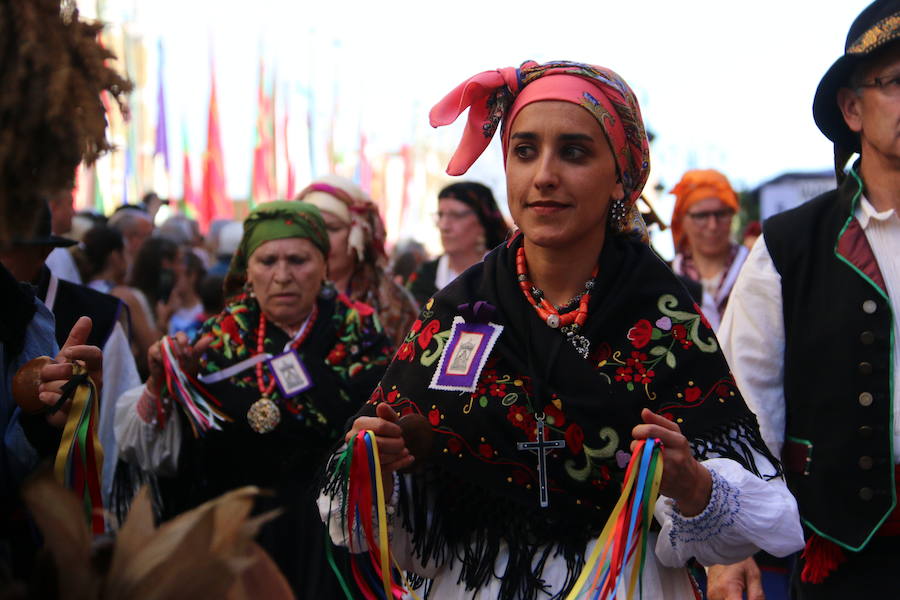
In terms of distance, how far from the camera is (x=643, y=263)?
127 inches

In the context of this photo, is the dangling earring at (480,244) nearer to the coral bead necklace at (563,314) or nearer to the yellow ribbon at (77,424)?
the coral bead necklace at (563,314)

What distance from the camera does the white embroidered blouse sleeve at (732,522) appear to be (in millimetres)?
2789

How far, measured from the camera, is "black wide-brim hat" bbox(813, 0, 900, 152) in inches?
144

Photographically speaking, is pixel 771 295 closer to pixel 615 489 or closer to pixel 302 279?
pixel 615 489

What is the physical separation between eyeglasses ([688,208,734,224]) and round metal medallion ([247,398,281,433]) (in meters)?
4.26

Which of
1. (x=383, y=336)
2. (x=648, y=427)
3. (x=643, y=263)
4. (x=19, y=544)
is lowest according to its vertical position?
(x=383, y=336)

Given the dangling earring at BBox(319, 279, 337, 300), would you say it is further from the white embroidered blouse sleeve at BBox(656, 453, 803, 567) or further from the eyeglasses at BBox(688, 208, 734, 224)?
the eyeglasses at BBox(688, 208, 734, 224)

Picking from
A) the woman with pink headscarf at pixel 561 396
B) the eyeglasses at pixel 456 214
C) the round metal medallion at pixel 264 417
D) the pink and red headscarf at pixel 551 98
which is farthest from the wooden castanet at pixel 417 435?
the eyeglasses at pixel 456 214

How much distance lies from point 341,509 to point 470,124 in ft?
3.91

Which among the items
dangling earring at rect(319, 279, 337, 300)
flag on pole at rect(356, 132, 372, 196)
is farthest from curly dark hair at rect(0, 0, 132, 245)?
flag on pole at rect(356, 132, 372, 196)

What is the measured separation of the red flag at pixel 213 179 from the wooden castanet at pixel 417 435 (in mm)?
Answer: 23948

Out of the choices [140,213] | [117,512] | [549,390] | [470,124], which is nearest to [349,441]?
[549,390]

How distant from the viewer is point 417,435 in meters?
2.90

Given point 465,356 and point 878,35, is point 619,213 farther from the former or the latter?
point 878,35
